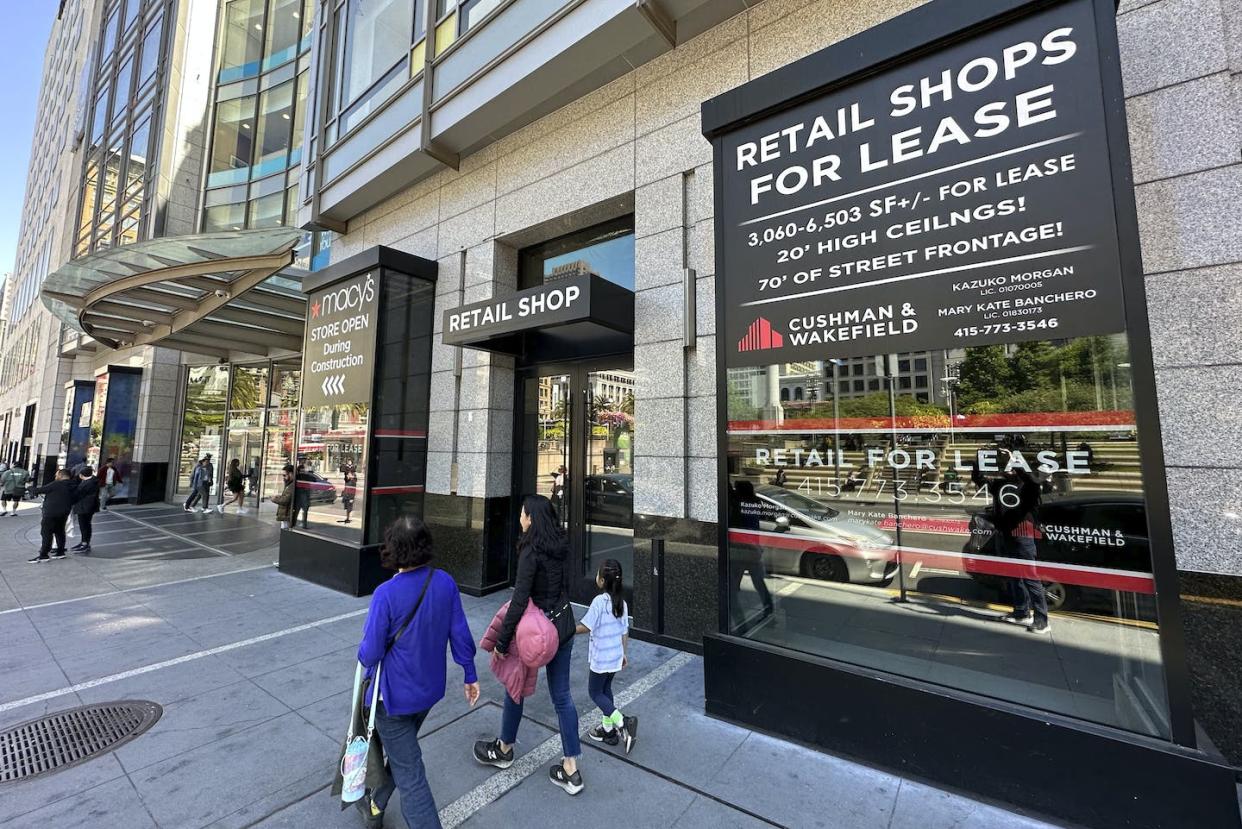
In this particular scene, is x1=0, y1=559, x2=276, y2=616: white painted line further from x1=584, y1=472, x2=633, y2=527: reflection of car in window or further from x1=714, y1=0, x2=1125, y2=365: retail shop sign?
x1=714, y1=0, x2=1125, y2=365: retail shop sign

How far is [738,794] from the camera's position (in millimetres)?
3031

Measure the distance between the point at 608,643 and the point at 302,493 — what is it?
753 cm

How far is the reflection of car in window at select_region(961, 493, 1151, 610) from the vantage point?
114 inches

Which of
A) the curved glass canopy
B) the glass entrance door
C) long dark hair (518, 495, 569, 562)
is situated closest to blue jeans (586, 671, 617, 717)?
long dark hair (518, 495, 569, 562)

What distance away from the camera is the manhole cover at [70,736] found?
11.0ft

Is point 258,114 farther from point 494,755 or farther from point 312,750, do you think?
point 494,755

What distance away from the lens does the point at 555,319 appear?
17.8ft

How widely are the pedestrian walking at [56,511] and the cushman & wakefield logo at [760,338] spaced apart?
1269 centimetres

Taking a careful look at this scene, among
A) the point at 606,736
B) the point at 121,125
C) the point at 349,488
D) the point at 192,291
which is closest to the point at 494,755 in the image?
the point at 606,736

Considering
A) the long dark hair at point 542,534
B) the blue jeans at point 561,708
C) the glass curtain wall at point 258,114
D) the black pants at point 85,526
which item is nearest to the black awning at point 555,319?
the long dark hair at point 542,534

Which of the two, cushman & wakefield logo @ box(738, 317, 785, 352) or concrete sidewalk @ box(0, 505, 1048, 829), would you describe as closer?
concrete sidewalk @ box(0, 505, 1048, 829)

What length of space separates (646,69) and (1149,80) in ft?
14.9

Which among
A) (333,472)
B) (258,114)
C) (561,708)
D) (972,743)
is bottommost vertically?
(972,743)

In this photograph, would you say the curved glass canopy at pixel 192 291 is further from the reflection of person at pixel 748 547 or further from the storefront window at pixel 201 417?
the reflection of person at pixel 748 547
